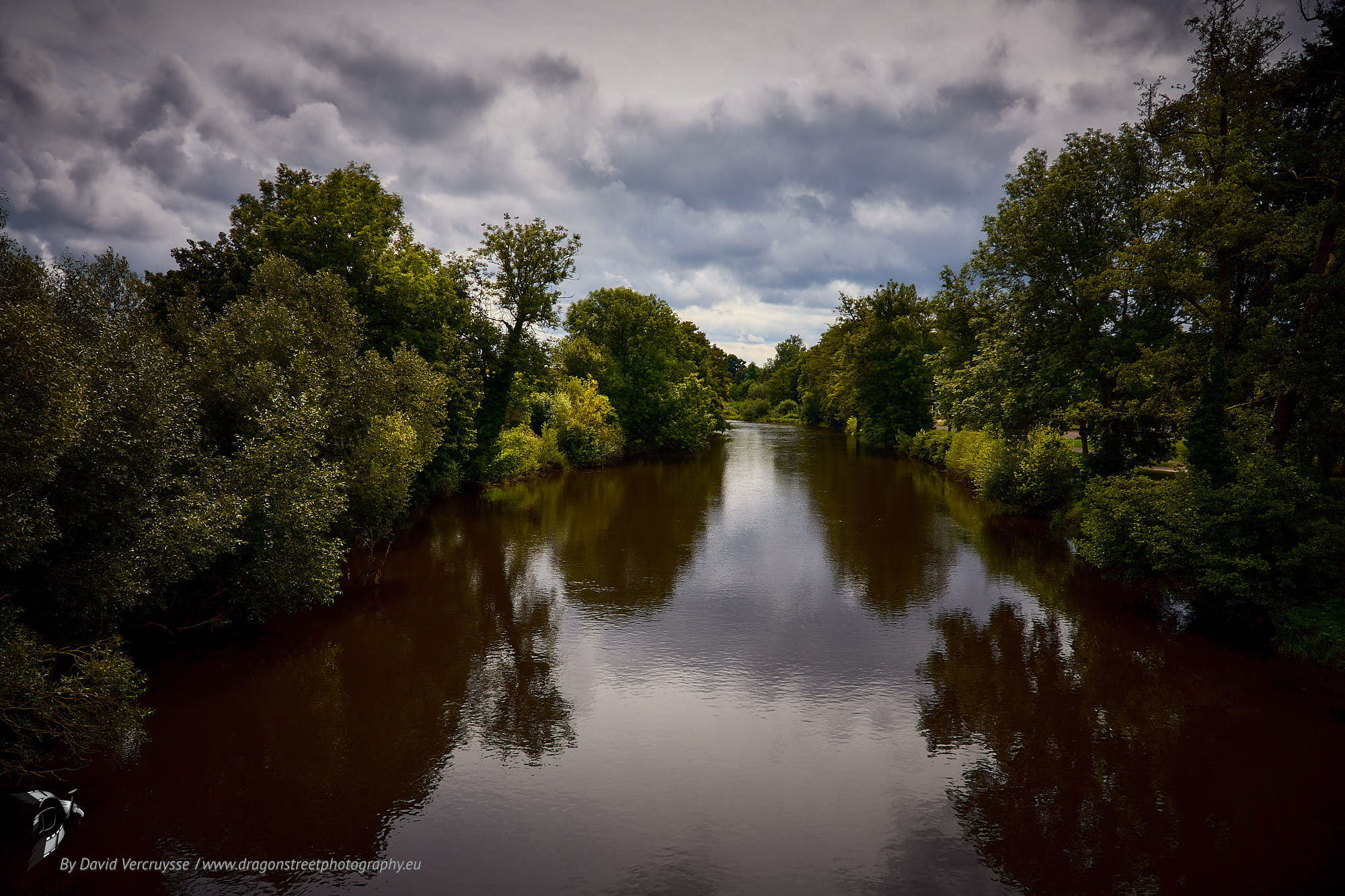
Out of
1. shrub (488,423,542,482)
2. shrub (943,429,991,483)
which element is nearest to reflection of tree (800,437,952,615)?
shrub (943,429,991,483)

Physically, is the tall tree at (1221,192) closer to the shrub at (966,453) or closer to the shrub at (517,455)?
the shrub at (966,453)

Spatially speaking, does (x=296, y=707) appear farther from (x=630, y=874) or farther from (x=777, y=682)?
(x=777, y=682)

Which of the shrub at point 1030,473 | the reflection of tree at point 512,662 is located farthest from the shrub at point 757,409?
the reflection of tree at point 512,662

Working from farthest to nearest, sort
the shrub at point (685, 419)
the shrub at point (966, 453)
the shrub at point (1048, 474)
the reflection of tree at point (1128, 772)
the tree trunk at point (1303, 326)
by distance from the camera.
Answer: the shrub at point (685, 419) < the shrub at point (966, 453) < the shrub at point (1048, 474) < the tree trunk at point (1303, 326) < the reflection of tree at point (1128, 772)

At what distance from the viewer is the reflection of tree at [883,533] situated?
19594 mm

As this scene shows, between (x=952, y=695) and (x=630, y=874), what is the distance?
25.2ft

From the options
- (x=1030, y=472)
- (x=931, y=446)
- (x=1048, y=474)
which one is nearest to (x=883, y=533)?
(x=1030, y=472)

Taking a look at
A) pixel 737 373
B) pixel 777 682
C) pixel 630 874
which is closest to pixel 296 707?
pixel 630 874

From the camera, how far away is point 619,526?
28016 millimetres

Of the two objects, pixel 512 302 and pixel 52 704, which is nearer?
pixel 52 704

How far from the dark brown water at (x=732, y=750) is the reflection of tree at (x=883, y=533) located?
0.39 meters

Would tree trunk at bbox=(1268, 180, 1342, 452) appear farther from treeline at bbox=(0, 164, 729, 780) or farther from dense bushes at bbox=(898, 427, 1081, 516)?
treeline at bbox=(0, 164, 729, 780)

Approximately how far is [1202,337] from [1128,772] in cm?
1422

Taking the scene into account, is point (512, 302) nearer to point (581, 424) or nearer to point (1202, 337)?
point (581, 424)
